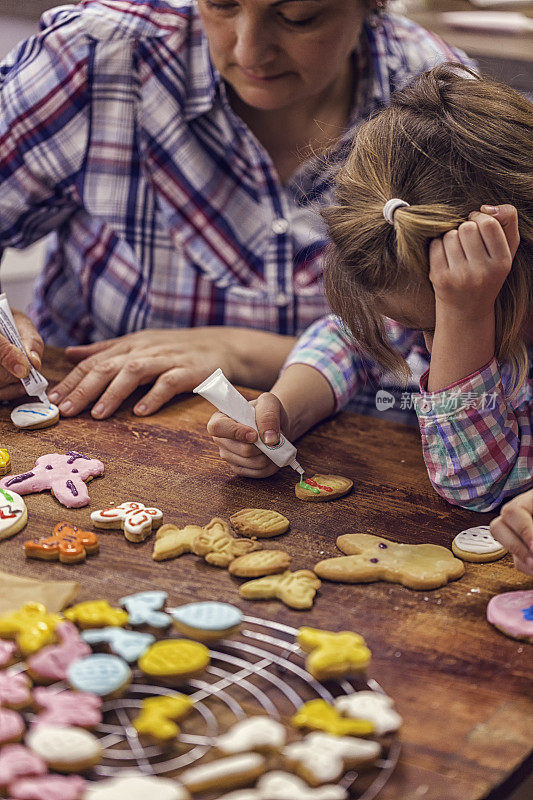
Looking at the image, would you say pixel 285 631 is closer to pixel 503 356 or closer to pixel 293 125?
pixel 503 356

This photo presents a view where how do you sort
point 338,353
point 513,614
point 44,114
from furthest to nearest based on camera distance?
point 44,114 < point 338,353 < point 513,614

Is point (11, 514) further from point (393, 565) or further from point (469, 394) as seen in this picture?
point (469, 394)

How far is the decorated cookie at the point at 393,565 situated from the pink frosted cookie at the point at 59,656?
10.2 inches

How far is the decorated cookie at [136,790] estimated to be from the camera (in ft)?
1.88

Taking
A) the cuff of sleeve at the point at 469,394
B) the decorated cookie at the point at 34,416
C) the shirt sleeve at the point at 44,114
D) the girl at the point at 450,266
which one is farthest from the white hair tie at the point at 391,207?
the shirt sleeve at the point at 44,114

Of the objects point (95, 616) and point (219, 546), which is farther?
point (219, 546)

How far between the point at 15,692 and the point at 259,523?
1.16 feet

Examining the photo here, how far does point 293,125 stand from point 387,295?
0.65m

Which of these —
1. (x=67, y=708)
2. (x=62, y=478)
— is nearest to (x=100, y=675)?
(x=67, y=708)

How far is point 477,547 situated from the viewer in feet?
3.06

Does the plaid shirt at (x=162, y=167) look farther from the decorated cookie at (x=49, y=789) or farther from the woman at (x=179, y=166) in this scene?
the decorated cookie at (x=49, y=789)

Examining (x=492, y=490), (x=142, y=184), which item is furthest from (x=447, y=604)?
(x=142, y=184)

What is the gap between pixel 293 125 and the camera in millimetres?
1533

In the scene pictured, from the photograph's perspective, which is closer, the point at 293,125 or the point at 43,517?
the point at 43,517
